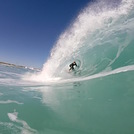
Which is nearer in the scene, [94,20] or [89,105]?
[89,105]

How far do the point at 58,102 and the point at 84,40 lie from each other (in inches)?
504

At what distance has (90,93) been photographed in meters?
9.70

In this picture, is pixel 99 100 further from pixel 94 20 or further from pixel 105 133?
pixel 94 20

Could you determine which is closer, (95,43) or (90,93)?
(90,93)

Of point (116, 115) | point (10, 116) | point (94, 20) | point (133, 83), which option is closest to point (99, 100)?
point (116, 115)

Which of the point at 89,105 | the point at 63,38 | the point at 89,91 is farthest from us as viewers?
the point at 63,38

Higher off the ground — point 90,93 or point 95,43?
point 95,43

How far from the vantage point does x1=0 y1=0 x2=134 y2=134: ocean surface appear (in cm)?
566

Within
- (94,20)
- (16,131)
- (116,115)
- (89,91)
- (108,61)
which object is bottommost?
(16,131)

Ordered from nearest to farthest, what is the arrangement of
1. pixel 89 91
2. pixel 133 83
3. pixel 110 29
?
1. pixel 133 83
2. pixel 89 91
3. pixel 110 29

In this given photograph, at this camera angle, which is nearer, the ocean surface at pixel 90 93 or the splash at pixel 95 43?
the ocean surface at pixel 90 93

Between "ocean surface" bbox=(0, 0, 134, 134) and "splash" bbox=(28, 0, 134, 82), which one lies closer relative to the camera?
"ocean surface" bbox=(0, 0, 134, 134)

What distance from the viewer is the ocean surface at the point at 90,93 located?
223 inches

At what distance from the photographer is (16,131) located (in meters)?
5.09
